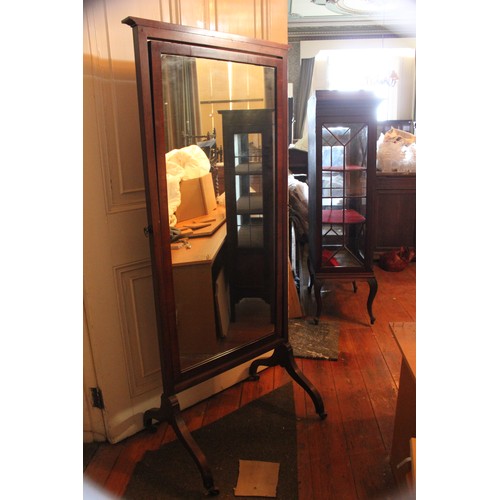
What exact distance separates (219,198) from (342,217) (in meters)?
1.39

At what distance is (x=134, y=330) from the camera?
1.88 meters

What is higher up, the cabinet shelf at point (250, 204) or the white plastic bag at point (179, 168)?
the white plastic bag at point (179, 168)

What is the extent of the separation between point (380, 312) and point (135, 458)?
193 centimetres

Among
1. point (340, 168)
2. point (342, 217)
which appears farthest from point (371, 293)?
point (340, 168)

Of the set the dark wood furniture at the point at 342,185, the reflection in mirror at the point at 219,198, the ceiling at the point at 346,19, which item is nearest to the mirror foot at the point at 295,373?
the reflection in mirror at the point at 219,198

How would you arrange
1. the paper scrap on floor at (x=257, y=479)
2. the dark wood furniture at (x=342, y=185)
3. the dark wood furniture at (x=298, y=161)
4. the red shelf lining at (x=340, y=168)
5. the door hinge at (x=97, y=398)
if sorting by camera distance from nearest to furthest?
1. the paper scrap on floor at (x=257, y=479)
2. the door hinge at (x=97, y=398)
3. the dark wood furniture at (x=342, y=185)
4. the red shelf lining at (x=340, y=168)
5. the dark wood furniture at (x=298, y=161)

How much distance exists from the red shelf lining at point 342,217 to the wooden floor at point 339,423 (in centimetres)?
66

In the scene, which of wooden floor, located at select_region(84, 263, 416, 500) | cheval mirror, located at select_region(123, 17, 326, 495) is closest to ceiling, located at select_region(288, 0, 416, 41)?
wooden floor, located at select_region(84, 263, 416, 500)

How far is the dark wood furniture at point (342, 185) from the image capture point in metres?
2.68

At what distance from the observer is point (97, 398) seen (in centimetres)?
182

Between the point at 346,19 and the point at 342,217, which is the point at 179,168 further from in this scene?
the point at 346,19

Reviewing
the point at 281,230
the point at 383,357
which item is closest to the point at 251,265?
the point at 281,230

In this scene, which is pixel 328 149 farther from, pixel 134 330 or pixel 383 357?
pixel 134 330

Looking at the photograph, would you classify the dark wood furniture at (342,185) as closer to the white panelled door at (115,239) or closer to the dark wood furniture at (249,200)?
the dark wood furniture at (249,200)
